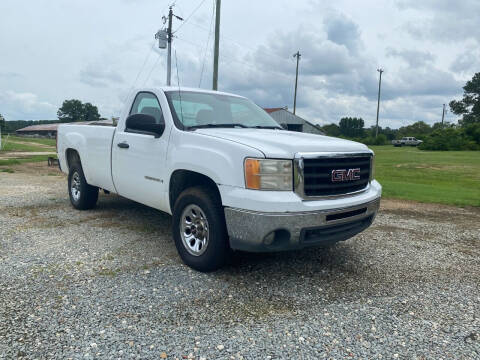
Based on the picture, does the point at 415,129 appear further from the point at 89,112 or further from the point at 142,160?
the point at 142,160

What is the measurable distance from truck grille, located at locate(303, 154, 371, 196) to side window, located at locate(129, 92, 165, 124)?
1.96 m

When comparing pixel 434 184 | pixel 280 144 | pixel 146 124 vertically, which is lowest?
pixel 434 184

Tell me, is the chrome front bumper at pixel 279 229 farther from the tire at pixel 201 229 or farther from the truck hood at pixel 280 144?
the truck hood at pixel 280 144

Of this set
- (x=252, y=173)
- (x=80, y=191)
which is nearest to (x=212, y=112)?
(x=252, y=173)

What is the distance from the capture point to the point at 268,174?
3389mm

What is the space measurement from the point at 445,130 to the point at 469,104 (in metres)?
30.0

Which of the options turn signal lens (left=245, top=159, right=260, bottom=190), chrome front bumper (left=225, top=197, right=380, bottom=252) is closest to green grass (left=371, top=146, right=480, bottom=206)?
chrome front bumper (left=225, top=197, right=380, bottom=252)

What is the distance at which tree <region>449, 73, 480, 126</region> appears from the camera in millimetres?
64062

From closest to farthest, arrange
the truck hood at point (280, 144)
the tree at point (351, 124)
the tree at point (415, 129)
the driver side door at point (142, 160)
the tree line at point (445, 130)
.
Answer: the truck hood at point (280, 144), the driver side door at point (142, 160), the tree line at point (445, 130), the tree at point (415, 129), the tree at point (351, 124)

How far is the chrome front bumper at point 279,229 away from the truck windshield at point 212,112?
4.57ft

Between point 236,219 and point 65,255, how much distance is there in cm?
220

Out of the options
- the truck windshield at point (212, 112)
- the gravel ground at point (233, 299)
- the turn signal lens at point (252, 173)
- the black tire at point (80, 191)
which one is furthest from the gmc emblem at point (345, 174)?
the black tire at point (80, 191)

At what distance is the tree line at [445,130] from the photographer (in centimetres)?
3931

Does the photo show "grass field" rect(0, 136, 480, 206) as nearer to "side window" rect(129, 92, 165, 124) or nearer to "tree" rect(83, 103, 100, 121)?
"side window" rect(129, 92, 165, 124)
